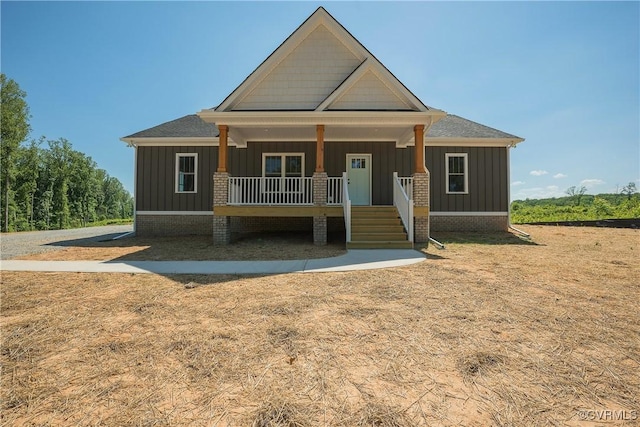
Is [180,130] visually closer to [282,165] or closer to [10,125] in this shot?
[282,165]

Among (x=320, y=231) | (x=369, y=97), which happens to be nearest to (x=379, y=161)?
(x=369, y=97)

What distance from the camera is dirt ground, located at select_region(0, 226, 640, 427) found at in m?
1.92

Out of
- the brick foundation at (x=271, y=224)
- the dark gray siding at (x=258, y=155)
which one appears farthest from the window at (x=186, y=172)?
the brick foundation at (x=271, y=224)

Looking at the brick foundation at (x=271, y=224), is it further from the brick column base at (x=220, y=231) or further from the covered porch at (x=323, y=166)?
the brick column base at (x=220, y=231)

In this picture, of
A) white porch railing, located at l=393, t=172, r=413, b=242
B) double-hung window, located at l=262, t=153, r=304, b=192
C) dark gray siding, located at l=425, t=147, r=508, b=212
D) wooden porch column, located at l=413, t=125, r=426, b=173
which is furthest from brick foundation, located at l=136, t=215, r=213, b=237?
dark gray siding, located at l=425, t=147, r=508, b=212

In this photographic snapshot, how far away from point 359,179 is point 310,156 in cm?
240

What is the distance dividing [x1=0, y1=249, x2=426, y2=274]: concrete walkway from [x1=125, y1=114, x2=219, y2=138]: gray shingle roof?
725cm

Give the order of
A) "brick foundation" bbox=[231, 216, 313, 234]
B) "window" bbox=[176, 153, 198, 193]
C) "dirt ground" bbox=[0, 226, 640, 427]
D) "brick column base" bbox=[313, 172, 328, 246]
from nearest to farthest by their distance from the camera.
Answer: "dirt ground" bbox=[0, 226, 640, 427] → "brick column base" bbox=[313, 172, 328, 246] → "brick foundation" bbox=[231, 216, 313, 234] → "window" bbox=[176, 153, 198, 193]

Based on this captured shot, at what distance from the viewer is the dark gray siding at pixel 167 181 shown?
40.3 feet

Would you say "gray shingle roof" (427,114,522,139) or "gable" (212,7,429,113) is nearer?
"gable" (212,7,429,113)

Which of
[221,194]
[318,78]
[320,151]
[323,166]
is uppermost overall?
[318,78]

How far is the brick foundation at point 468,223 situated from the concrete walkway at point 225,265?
Result: 5684 millimetres

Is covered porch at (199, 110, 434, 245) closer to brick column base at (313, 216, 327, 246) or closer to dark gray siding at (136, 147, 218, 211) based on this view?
brick column base at (313, 216, 327, 246)

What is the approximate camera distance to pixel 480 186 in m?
12.2
